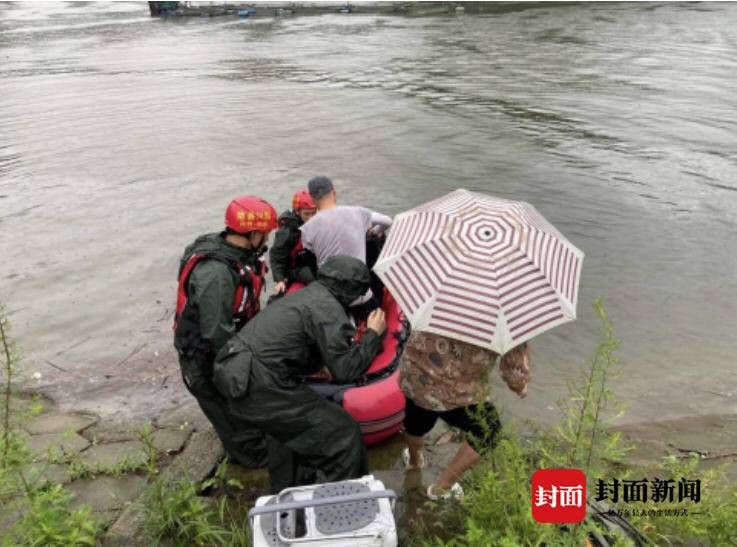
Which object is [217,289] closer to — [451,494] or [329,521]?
[329,521]

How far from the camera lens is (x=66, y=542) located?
128 inches

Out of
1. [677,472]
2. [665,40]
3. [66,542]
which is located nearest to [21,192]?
[66,542]

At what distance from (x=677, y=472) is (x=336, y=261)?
90.0 inches

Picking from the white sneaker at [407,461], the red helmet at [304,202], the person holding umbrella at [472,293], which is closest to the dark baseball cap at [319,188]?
the red helmet at [304,202]

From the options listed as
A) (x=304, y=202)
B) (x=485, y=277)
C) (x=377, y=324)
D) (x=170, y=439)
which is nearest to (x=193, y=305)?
(x=377, y=324)

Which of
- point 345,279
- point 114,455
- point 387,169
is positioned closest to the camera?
point 345,279

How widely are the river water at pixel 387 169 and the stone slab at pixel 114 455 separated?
636 mm

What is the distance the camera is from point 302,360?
3.39 m

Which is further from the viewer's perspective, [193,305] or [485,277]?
[193,305]

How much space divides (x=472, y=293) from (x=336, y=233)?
6.82ft

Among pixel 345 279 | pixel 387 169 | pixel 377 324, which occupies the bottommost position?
pixel 387 169

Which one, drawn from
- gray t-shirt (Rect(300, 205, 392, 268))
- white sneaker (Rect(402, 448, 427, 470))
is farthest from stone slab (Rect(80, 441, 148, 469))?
gray t-shirt (Rect(300, 205, 392, 268))

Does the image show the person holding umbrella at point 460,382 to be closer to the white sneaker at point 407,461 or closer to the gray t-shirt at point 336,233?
the white sneaker at point 407,461

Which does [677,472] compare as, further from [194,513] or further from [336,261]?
[194,513]
